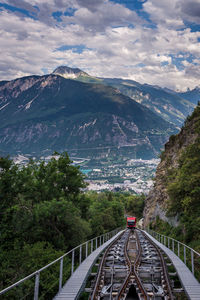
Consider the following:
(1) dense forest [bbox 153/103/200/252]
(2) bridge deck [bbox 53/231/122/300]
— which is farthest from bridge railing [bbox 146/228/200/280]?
(2) bridge deck [bbox 53/231/122/300]

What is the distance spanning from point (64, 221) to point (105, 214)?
35.5 meters

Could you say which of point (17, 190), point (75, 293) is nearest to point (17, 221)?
point (17, 190)

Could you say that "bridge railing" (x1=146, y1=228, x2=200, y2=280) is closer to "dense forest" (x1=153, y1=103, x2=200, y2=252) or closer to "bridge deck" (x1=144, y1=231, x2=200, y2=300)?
"bridge deck" (x1=144, y1=231, x2=200, y2=300)

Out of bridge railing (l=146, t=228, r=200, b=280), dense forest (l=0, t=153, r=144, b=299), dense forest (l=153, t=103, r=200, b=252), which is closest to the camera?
bridge railing (l=146, t=228, r=200, b=280)

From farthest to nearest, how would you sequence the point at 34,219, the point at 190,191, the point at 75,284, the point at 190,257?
the point at 34,219 < the point at 190,191 < the point at 190,257 < the point at 75,284

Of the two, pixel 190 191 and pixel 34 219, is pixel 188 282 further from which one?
pixel 34 219

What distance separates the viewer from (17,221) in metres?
24.1

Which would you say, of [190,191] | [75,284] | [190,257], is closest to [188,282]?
[75,284]

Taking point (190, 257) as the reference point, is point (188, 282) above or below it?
above

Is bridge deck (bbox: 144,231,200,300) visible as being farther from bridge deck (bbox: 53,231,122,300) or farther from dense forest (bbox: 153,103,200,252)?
dense forest (bbox: 153,103,200,252)

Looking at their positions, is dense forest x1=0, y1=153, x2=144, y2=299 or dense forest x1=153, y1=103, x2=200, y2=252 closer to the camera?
dense forest x1=153, y1=103, x2=200, y2=252

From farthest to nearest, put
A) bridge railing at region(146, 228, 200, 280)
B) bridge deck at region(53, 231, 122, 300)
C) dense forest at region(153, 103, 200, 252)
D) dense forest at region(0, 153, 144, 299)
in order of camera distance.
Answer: dense forest at region(0, 153, 144, 299) → dense forest at region(153, 103, 200, 252) → bridge railing at region(146, 228, 200, 280) → bridge deck at region(53, 231, 122, 300)

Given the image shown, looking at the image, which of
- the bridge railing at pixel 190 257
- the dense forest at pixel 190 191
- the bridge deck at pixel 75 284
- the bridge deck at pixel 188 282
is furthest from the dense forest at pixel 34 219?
the dense forest at pixel 190 191

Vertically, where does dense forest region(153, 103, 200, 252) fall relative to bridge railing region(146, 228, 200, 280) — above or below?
above
